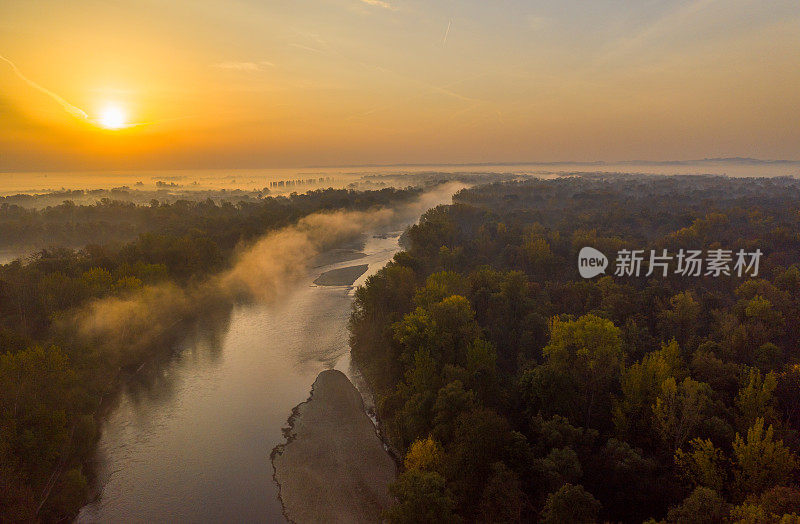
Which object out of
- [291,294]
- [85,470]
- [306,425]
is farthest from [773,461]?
[291,294]

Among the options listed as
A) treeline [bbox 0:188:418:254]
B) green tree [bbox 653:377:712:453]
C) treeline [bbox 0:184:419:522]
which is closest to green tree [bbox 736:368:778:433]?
green tree [bbox 653:377:712:453]

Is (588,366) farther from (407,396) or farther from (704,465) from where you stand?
(407,396)

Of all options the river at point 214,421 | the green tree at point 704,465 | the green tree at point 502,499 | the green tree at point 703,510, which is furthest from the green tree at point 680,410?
the river at point 214,421

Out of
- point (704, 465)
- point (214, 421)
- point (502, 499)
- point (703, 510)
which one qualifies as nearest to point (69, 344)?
point (214, 421)

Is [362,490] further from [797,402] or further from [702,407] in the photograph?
[797,402]

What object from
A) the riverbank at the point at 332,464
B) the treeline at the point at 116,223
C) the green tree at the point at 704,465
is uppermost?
the treeline at the point at 116,223

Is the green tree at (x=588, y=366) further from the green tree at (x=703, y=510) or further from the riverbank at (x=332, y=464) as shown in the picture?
the riverbank at (x=332, y=464)
